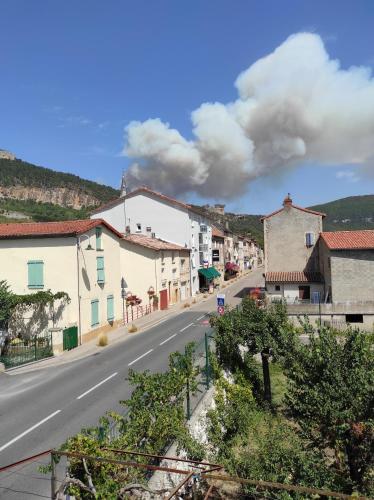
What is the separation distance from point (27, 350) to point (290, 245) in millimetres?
25829

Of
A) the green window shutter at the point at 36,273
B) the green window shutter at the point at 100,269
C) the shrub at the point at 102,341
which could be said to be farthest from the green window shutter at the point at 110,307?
the green window shutter at the point at 36,273

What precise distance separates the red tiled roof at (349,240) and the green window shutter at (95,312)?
17.5m

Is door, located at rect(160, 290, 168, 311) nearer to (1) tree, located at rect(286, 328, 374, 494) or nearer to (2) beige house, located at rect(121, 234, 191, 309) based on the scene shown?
(2) beige house, located at rect(121, 234, 191, 309)

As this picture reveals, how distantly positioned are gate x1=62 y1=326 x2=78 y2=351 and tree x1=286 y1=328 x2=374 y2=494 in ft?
55.7

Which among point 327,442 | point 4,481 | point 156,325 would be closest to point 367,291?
point 156,325

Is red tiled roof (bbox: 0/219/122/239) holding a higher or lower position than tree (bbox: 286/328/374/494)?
higher

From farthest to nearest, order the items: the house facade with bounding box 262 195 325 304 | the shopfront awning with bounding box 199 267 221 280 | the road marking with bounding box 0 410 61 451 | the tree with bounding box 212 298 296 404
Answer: the shopfront awning with bounding box 199 267 221 280
the house facade with bounding box 262 195 325 304
the tree with bounding box 212 298 296 404
the road marking with bounding box 0 410 61 451

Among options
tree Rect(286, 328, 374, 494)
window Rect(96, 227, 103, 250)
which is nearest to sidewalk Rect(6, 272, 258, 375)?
window Rect(96, 227, 103, 250)

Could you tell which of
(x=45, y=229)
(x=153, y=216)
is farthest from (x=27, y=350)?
(x=153, y=216)

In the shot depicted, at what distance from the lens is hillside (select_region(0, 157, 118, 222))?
5630 inches

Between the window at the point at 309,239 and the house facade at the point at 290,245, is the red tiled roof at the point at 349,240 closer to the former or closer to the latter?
the window at the point at 309,239

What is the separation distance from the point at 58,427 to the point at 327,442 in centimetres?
803

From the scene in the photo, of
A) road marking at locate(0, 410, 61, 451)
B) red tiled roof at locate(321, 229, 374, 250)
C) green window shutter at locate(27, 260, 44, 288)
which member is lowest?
road marking at locate(0, 410, 61, 451)

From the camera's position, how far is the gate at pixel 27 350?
21375 mm
